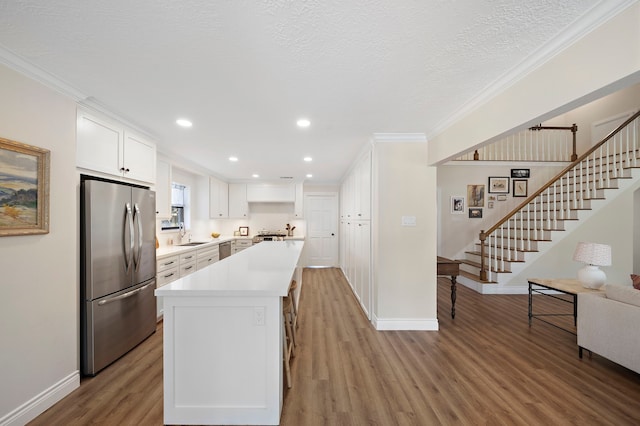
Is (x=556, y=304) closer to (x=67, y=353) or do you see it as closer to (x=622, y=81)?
(x=622, y=81)

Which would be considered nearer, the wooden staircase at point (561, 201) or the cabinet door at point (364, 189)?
the cabinet door at point (364, 189)

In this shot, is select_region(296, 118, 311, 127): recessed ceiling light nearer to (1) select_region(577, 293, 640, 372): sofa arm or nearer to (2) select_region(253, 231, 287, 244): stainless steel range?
(1) select_region(577, 293, 640, 372): sofa arm

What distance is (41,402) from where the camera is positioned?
185cm

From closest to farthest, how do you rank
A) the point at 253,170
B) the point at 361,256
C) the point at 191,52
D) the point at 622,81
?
the point at 622,81
the point at 191,52
the point at 361,256
the point at 253,170

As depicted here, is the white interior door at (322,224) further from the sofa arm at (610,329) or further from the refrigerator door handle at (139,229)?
the sofa arm at (610,329)

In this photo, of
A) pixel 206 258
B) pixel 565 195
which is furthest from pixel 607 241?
pixel 206 258

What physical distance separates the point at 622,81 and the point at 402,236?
88.9 inches

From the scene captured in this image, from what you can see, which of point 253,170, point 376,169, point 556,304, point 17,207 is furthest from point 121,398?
point 556,304

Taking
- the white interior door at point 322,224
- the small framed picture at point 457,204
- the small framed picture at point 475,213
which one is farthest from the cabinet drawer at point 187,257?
the small framed picture at point 475,213

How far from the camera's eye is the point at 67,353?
2.06 meters

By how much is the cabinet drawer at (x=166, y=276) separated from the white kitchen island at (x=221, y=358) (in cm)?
185

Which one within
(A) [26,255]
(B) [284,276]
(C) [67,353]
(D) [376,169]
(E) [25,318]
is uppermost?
(D) [376,169]

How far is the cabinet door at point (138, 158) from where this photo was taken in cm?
277

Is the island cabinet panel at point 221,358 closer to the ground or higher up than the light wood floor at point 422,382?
higher up
